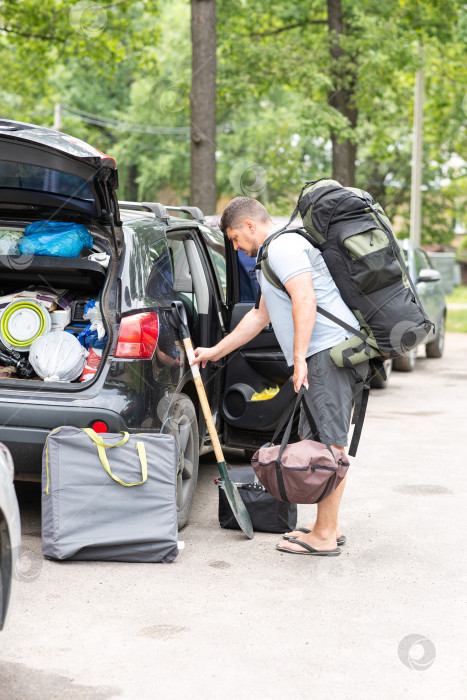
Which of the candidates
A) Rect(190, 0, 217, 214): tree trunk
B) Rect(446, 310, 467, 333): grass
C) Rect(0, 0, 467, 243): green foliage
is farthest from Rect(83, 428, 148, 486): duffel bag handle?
Rect(446, 310, 467, 333): grass

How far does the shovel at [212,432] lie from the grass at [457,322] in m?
17.0

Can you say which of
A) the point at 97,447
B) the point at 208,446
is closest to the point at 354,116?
the point at 208,446

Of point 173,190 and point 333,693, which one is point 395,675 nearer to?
point 333,693

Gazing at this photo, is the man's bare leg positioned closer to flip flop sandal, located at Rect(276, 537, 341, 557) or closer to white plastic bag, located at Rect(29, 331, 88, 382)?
flip flop sandal, located at Rect(276, 537, 341, 557)

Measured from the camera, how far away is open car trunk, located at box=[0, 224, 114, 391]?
15.2 ft

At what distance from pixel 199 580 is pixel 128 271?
1.57 meters

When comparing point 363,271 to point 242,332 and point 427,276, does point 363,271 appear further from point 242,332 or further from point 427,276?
point 427,276

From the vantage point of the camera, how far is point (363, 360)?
4578 mm

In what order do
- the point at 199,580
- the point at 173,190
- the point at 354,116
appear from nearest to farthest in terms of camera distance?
the point at 199,580, the point at 354,116, the point at 173,190

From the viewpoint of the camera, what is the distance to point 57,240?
4.95 m

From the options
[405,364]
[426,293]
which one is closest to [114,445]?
[405,364]

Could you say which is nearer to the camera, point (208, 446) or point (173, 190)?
point (208, 446)

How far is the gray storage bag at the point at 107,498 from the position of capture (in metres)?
4.34

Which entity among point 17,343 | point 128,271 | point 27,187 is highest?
point 27,187
